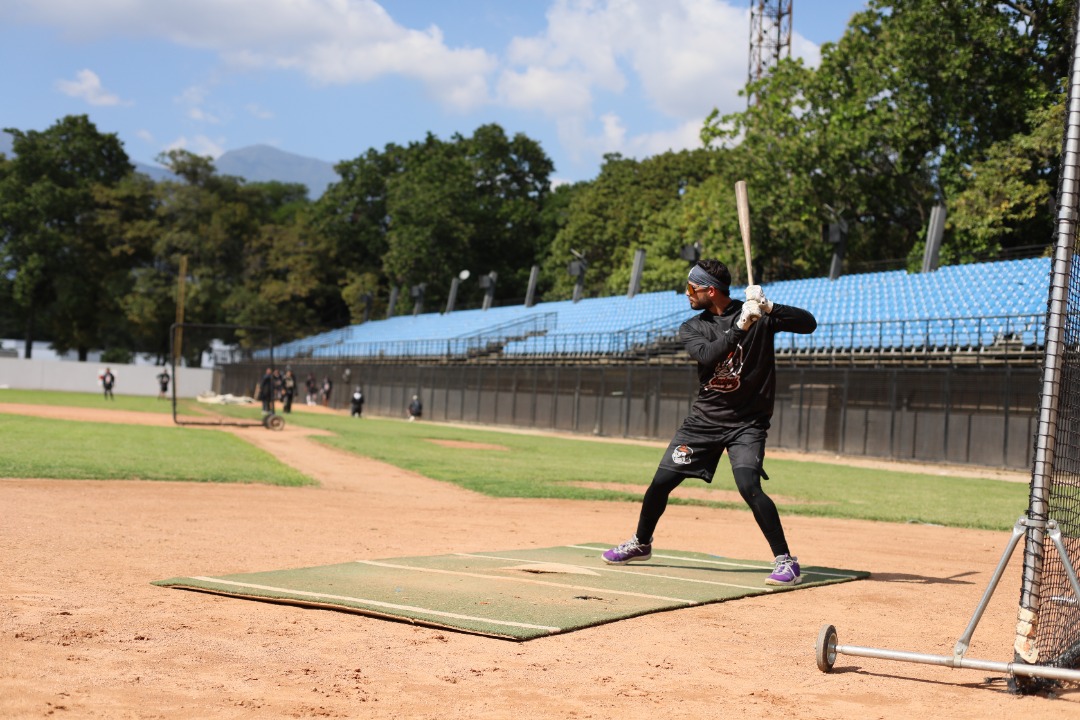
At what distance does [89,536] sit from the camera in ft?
30.4

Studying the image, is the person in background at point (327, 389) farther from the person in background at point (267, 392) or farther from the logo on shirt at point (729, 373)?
the logo on shirt at point (729, 373)

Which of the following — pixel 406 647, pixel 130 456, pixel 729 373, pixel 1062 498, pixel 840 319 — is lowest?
pixel 130 456

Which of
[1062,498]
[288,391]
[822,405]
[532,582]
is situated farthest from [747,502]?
[288,391]

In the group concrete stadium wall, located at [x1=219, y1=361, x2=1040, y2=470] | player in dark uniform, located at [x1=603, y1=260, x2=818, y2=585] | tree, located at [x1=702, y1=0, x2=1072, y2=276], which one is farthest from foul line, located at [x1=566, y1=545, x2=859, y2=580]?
tree, located at [x1=702, y1=0, x2=1072, y2=276]

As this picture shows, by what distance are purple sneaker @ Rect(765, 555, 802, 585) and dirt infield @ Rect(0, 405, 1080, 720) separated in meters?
0.14

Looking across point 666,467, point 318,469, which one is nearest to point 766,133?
point 318,469

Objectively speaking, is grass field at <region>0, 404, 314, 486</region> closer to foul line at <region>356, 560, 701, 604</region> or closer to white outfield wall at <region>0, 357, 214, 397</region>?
foul line at <region>356, 560, 701, 604</region>

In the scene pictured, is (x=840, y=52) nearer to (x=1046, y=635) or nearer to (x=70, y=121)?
(x=1046, y=635)

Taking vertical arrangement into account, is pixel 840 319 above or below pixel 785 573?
above

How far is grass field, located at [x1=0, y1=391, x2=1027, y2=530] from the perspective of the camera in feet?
51.9

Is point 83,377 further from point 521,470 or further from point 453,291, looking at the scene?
point 521,470

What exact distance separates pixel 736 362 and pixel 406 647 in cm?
332

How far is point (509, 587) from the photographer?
7.21 metres

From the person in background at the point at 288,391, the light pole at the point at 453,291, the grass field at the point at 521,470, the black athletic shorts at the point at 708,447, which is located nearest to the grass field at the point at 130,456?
the grass field at the point at 521,470
